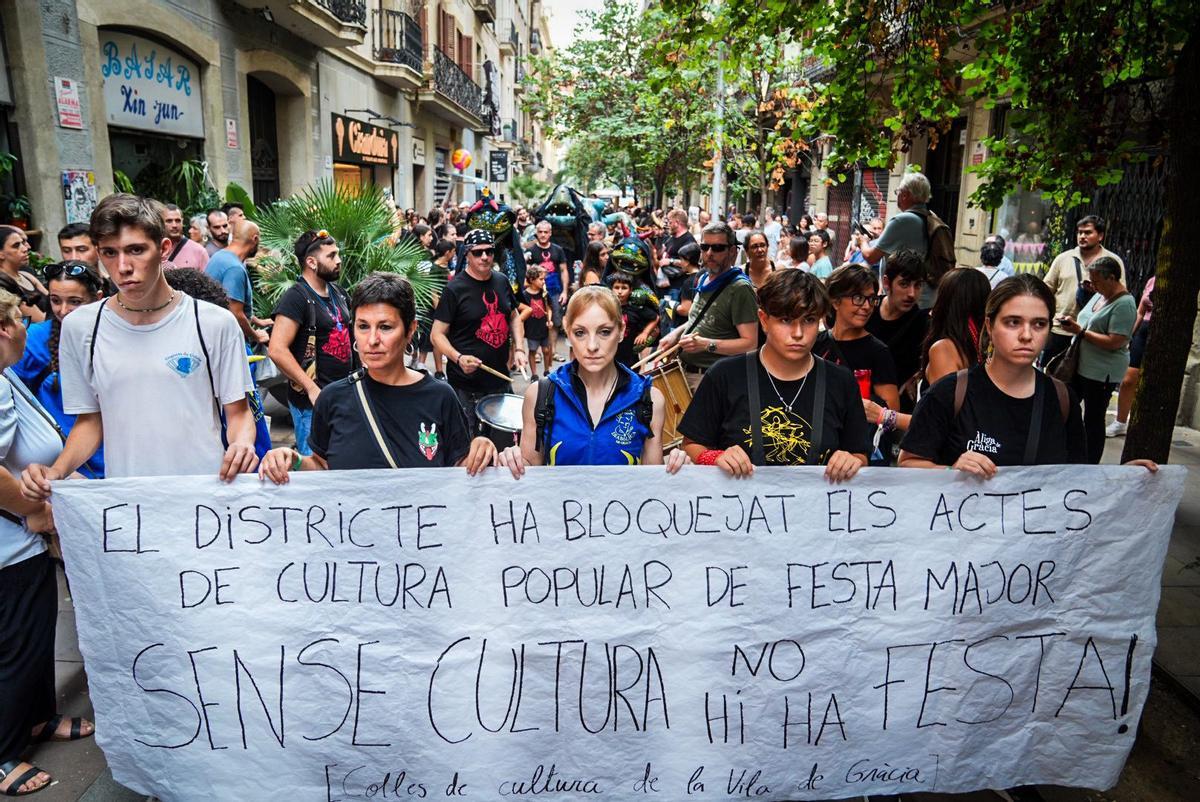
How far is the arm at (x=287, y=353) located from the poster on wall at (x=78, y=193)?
16.9 feet

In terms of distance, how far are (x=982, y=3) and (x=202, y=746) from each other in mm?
5088

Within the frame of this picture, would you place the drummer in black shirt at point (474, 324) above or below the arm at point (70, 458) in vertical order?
above

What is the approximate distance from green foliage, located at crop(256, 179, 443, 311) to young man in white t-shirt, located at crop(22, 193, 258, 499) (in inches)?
185

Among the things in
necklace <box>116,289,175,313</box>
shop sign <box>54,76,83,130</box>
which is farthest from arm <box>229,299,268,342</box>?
shop sign <box>54,76,83,130</box>

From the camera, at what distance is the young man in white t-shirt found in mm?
2904

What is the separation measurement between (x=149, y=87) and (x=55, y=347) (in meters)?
8.40

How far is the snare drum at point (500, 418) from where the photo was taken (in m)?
4.57

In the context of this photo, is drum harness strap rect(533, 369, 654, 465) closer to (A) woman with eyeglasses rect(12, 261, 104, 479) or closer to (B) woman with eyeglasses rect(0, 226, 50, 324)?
(A) woman with eyeglasses rect(12, 261, 104, 479)

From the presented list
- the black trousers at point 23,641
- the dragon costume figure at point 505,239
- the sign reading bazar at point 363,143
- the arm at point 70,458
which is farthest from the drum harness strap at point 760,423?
the sign reading bazar at point 363,143

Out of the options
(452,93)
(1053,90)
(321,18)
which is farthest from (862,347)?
(452,93)

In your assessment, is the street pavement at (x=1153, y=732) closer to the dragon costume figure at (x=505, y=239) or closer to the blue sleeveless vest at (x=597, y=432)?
the blue sleeveless vest at (x=597, y=432)

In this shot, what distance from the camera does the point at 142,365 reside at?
2.96 meters

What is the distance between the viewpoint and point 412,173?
82.9 feet

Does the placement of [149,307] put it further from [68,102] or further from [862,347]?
[68,102]
